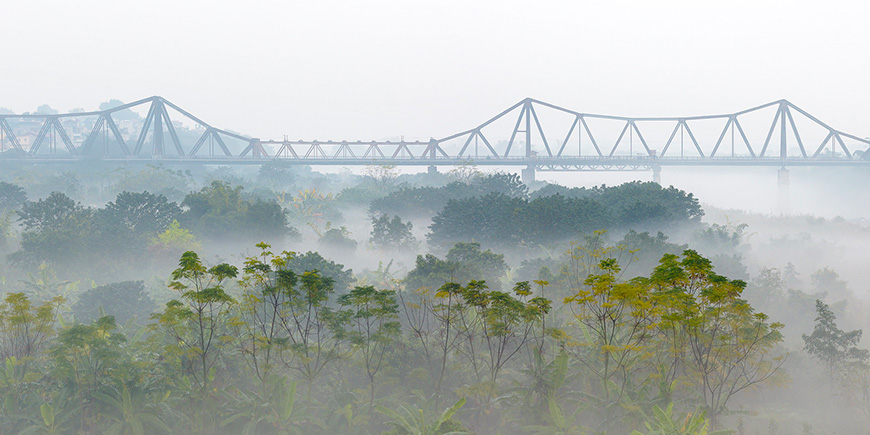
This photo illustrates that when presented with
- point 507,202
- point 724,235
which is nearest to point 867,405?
point 724,235

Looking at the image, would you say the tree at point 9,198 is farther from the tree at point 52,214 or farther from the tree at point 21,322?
the tree at point 21,322

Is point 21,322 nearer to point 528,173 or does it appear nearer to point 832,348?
point 832,348

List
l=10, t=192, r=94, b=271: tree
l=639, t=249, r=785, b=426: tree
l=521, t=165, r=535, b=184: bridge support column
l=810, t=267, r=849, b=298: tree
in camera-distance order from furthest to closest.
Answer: l=521, t=165, r=535, b=184: bridge support column
l=10, t=192, r=94, b=271: tree
l=810, t=267, r=849, b=298: tree
l=639, t=249, r=785, b=426: tree

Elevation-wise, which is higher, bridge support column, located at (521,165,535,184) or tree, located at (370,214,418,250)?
bridge support column, located at (521,165,535,184)

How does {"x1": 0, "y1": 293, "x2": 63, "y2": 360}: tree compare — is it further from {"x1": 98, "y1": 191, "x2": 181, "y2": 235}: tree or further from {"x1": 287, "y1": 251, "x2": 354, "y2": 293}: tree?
{"x1": 98, "y1": 191, "x2": 181, "y2": 235}: tree

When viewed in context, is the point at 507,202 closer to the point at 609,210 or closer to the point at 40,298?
the point at 609,210

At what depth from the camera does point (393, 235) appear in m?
51.7

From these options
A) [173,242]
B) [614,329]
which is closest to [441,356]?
[614,329]

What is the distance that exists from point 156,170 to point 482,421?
9114cm

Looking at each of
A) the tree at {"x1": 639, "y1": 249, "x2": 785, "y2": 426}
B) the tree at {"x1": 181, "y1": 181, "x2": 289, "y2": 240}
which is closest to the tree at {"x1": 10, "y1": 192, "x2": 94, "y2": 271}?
the tree at {"x1": 181, "y1": 181, "x2": 289, "y2": 240}

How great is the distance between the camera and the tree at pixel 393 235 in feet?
170

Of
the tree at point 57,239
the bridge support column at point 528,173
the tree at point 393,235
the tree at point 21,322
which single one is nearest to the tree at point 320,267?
the tree at point 21,322

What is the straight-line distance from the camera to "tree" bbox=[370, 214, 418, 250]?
51719 millimetres

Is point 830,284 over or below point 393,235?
below
